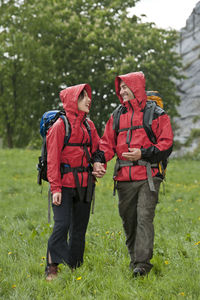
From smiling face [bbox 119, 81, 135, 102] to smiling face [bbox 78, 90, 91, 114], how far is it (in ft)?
1.26

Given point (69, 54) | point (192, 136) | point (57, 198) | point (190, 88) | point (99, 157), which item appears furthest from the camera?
point (190, 88)

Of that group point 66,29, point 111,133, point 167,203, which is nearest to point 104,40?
point 66,29

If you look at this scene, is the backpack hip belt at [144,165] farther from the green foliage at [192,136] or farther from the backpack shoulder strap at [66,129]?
the green foliage at [192,136]

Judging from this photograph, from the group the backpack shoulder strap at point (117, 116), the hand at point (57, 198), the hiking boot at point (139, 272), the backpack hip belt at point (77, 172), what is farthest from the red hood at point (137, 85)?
the hiking boot at point (139, 272)

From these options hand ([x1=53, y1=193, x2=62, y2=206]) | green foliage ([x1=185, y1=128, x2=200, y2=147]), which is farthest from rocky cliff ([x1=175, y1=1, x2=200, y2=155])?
hand ([x1=53, y1=193, x2=62, y2=206])

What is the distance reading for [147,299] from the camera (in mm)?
3436

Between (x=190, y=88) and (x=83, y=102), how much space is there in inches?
1340

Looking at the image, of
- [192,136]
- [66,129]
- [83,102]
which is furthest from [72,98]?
[192,136]

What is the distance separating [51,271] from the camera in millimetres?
4066

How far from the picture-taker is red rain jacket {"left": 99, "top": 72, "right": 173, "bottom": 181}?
13.3 ft

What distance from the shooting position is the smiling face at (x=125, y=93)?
4258 mm

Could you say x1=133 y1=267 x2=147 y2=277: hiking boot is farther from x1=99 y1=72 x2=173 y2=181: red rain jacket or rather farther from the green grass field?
x1=99 y1=72 x2=173 y2=181: red rain jacket

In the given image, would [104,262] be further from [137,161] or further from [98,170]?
[137,161]

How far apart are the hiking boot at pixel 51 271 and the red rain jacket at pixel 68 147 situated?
31.6 inches
